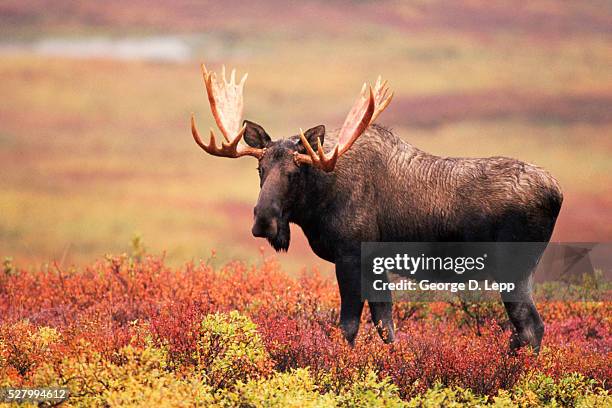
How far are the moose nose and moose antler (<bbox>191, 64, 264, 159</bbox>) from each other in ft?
2.58

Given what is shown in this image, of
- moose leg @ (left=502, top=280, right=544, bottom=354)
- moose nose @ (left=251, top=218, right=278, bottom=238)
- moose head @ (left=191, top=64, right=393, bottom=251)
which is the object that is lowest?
moose leg @ (left=502, top=280, right=544, bottom=354)

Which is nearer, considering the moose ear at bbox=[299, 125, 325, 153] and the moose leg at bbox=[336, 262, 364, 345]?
the moose ear at bbox=[299, 125, 325, 153]

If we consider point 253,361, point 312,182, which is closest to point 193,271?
point 312,182

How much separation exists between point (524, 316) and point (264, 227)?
2.83 m

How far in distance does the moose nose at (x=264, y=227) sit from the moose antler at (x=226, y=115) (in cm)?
79

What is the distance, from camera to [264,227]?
9750mm

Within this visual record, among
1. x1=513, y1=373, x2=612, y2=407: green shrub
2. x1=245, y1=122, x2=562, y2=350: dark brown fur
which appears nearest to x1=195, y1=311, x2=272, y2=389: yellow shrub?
x1=245, y1=122, x2=562, y2=350: dark brown fur

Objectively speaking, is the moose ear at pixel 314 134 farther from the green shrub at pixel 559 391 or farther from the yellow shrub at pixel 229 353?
the green shrub at pixel 559 391

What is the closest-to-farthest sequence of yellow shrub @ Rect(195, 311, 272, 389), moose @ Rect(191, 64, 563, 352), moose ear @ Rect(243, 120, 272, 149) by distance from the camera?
yellow shrub @ Rect(195, 311, 272, 389) < moose @ Rect(191, 64, 563, 352) < moose ear @ Rect(243, 120, 272, 149)

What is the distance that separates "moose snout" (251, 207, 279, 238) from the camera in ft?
31.9

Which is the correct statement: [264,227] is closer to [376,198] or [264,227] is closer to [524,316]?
[376,198]

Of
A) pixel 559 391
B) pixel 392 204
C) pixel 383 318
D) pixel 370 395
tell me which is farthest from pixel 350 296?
pixel 559 391

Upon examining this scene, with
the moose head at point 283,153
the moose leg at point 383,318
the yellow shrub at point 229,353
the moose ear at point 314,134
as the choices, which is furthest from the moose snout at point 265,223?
the moose leg at point 383,318

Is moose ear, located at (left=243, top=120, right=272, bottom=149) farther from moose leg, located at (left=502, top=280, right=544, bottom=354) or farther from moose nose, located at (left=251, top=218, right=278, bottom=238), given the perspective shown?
moose leg, located at (left=502, top=280, right=544, bottom=354)
